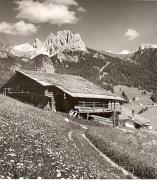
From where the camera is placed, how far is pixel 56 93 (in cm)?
4725

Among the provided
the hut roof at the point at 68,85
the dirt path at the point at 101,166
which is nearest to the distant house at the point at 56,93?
the hut roof at the point at 68,85

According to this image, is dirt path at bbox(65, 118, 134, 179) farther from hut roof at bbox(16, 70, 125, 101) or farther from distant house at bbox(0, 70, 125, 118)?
hut roof at bbox(16, 70, 125, 101)

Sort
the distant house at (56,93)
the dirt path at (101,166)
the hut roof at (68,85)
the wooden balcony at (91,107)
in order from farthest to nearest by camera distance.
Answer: the distant house at (56,93) → the wooden balcony at (91,107) → the hut roof at (68,85) → the dirt path at (101,166)

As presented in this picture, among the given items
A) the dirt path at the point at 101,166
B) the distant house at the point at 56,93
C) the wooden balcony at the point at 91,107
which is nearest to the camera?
the dirt path at the point at 101,166

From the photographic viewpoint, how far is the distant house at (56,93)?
4609 centimetres

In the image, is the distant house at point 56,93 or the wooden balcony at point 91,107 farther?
the distant house at point 56,93

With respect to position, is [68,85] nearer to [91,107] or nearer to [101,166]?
[91,107]

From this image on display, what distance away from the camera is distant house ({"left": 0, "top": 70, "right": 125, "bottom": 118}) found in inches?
1815

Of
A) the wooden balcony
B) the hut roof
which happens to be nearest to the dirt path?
the hut roof

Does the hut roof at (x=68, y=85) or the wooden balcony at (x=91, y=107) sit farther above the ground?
the hut roof at (x=68, y=85)

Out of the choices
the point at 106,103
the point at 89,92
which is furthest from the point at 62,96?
the point at 106,103

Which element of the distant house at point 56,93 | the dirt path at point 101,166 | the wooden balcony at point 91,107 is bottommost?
the dirt path at point 101,166

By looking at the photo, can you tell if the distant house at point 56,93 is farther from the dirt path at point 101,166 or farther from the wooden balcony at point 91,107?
the dirt path at point 101,166

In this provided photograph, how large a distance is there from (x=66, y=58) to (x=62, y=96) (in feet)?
484
